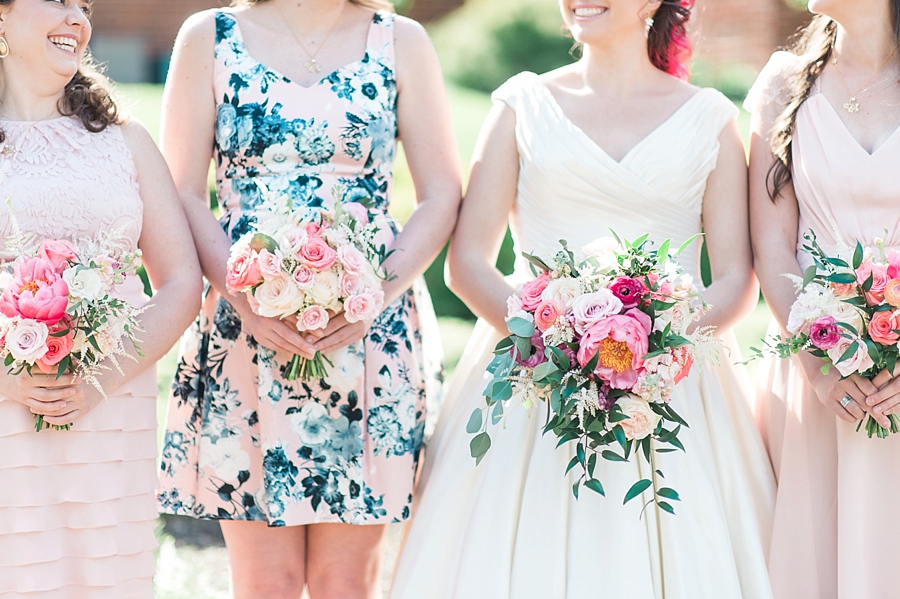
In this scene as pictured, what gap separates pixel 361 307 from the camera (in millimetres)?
3426

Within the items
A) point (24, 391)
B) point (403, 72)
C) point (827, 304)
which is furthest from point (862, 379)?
point (24, 391)

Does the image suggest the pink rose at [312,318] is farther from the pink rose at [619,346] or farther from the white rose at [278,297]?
the pink rose at [619,346]

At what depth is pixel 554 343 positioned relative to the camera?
3.18 m

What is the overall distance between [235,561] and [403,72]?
1.80 metres

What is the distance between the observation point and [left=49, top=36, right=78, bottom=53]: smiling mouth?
137 inches

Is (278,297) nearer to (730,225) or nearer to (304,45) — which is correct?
(304,45)

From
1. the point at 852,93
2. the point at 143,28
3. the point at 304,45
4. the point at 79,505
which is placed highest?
the point at 143,28

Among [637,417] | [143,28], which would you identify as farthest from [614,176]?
[143,28]

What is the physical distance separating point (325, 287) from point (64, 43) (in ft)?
3.76

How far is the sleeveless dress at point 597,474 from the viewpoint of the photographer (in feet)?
11.4

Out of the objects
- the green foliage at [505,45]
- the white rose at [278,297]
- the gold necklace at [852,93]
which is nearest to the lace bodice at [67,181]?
the white rose at [278,297]

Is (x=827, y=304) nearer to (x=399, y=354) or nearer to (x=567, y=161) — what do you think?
(x=567, y=161)

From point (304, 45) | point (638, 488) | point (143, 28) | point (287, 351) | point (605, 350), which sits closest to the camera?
point (605, 350)

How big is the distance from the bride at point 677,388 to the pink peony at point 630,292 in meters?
0.65
